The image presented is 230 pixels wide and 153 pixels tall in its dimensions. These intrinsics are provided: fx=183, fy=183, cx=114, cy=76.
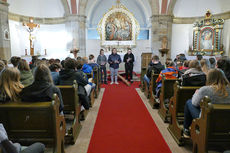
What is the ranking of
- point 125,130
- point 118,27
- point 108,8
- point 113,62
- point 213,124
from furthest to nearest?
point 108,8
point 118,27
point 113,62
point 125,130
point 213,124

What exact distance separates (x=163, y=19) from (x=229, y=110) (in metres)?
10.3

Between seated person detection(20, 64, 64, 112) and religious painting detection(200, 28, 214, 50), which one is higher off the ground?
religious painting detection(200, 28, 214, 50)

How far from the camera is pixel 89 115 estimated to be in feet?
15.8

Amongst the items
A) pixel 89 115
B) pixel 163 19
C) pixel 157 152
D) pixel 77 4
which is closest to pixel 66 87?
pixel 89 115

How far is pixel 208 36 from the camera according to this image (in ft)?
37.9

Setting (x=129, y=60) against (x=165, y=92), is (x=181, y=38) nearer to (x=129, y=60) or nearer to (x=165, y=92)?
(x=129, y=60)

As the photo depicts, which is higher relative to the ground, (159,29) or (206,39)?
(159,29)

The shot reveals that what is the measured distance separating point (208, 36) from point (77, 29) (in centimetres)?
824

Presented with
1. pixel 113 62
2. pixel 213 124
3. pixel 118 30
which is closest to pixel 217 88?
pixel 213 124

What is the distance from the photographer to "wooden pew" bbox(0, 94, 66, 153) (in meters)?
2.38

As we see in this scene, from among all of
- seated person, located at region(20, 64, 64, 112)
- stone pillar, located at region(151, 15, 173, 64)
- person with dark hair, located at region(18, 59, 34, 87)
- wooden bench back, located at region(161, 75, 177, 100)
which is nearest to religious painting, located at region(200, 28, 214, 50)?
stone pillar, located at region(151, 15, 173, 64)

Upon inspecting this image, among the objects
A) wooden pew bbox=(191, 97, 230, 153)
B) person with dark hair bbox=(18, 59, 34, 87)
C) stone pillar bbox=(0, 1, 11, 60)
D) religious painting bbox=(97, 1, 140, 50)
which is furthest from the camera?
religious painting bbox=(97, 1, 140, 50)

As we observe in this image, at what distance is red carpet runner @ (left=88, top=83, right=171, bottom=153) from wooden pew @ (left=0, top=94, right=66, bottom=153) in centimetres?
92

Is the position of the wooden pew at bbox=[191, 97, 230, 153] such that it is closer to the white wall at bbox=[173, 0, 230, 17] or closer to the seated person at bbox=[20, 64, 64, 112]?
the seated person at bbox=[20, 64, 64, 112]
